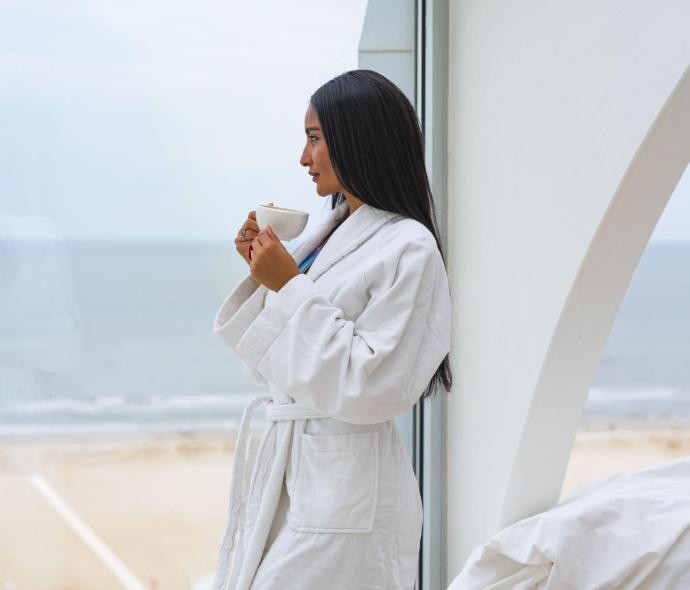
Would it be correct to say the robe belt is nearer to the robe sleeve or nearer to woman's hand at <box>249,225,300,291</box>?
the robe sleeve

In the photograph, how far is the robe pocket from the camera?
1.47 meters

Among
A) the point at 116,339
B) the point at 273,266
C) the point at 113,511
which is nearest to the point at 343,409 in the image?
the point at 273,266

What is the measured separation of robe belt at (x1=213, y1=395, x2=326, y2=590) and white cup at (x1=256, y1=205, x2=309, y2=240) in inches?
10.6

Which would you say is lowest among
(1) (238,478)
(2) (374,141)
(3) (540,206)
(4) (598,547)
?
(4) (598,547)

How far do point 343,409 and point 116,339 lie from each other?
1468 mm

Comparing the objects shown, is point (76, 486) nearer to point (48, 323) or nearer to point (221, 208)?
point (48, 323)

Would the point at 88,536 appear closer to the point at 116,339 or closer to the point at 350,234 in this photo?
the point at 116,339

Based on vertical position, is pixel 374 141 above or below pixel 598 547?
above

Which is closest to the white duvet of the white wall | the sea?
the white wall

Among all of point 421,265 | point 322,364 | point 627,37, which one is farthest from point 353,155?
point 627,37

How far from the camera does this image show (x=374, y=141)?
5.08 ft

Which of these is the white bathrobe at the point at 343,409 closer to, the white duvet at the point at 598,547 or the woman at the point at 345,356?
the woman at the point at 345,356

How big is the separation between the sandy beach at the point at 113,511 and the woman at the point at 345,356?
1215 mm

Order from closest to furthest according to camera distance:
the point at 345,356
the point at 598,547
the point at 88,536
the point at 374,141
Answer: the point at 345,356, the point at 374,141, the point at 598,547, the point at 88,536
